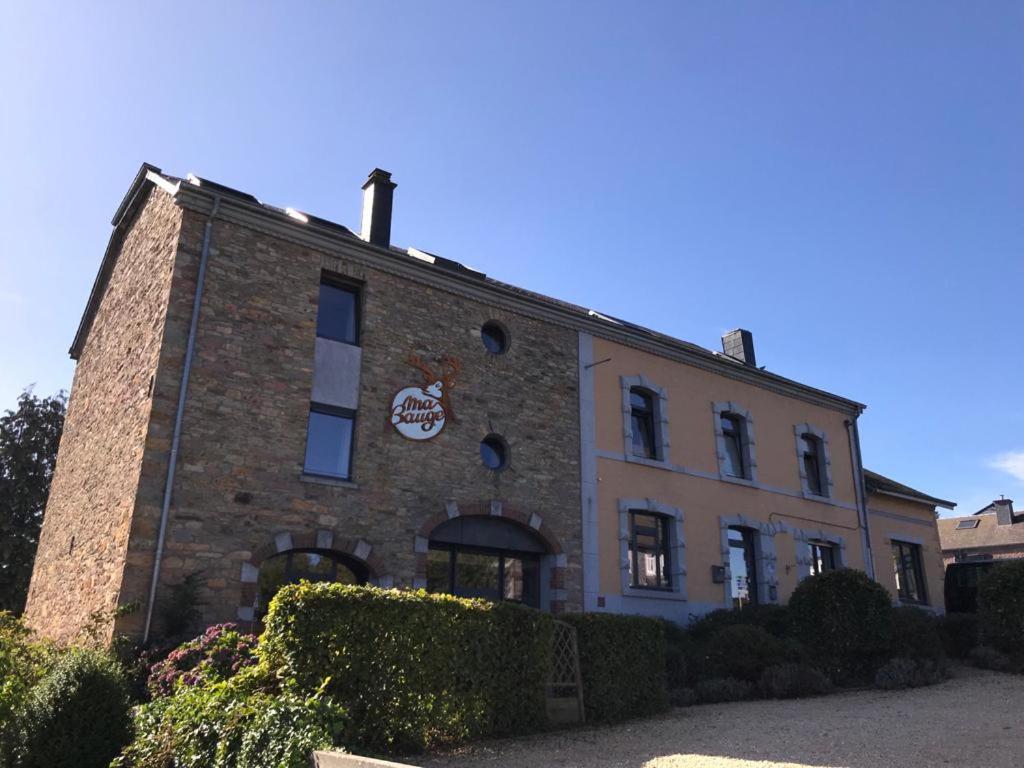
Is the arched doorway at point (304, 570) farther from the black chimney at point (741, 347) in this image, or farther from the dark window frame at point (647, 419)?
the black chimney at point (741, 347)

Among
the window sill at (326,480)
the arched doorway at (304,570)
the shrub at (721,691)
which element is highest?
the window sill at (326,480)

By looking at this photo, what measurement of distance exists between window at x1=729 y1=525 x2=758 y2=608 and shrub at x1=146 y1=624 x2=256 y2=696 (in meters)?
11.8

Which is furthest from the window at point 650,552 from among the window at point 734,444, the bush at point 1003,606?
the bush at point 1003,606

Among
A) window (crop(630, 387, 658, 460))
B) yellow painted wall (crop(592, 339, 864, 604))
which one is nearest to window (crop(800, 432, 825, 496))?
yellow painted wall (crop(592, 339, 864, 604))

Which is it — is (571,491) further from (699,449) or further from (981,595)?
(981,595)

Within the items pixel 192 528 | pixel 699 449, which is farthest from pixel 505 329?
pixel 192 528

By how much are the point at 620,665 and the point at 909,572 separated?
16744 millimetres

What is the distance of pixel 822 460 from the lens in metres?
21.5

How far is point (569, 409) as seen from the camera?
16.2m

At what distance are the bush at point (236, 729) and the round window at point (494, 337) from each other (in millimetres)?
9033

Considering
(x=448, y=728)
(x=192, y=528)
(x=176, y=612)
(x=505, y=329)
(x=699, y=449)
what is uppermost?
(x=505, y=329)

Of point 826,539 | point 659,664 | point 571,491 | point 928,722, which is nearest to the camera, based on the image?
point 928,722

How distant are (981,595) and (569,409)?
7859 mm

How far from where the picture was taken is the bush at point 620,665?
972 centimetres
